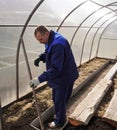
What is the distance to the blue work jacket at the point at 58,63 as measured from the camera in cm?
361

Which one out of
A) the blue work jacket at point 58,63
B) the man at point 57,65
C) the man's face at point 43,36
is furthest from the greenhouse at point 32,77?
the man's face at point 43,36

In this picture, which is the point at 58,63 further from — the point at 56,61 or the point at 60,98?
the point at 60,98

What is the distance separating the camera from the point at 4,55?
529cm

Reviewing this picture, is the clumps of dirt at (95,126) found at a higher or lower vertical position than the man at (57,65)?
lower

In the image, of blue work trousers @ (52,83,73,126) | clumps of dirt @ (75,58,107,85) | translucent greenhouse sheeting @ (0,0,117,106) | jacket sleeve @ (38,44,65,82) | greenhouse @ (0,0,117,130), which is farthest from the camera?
clumps of dirt @ (75,58,107,85)

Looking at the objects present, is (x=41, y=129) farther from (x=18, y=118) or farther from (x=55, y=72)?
(x=55, y=72)

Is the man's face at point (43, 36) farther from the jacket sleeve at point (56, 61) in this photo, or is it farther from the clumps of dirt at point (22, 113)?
the clumps of dirt at point (22, 113)

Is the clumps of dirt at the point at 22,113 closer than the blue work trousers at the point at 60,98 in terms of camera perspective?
No

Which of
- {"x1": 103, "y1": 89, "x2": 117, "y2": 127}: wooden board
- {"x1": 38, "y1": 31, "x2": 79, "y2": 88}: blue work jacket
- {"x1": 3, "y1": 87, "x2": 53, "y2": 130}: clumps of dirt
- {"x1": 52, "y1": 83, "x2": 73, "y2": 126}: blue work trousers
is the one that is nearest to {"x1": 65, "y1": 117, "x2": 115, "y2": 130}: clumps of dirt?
{"x1": 103, "y1": 89, "x2": 117, "y2": 127}: wooden board

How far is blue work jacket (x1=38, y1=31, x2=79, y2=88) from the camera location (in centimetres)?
361

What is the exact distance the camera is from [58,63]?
3633 mm

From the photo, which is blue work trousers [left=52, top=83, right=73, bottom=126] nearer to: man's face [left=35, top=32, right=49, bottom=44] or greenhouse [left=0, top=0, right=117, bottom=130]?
greenhouse [left=0, top=0, right=117, bottom=130]

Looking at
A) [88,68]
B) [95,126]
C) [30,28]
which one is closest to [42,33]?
[95,126]

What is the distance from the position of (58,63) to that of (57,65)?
40 mm
